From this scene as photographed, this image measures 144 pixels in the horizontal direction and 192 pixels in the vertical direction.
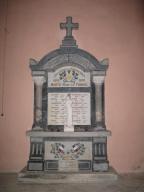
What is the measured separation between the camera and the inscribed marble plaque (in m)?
5.72

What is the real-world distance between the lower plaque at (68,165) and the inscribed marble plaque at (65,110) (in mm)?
813

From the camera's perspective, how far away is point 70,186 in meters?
4.68

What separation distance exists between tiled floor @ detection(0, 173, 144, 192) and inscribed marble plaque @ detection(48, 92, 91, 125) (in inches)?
54.6

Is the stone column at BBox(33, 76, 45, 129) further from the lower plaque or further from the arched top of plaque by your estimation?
the lower plaque

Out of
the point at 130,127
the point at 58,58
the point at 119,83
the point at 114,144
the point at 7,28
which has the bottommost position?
the point at 114,144

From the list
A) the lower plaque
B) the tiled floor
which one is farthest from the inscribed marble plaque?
the tiled floor

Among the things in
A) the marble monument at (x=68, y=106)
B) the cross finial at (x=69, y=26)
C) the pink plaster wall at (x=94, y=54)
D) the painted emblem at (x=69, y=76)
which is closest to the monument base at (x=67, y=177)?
the marble monument at (x=68, y=106)

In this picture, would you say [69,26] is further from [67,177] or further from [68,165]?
[67,177]

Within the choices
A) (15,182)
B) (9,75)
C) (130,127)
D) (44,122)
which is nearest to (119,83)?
(130,127)

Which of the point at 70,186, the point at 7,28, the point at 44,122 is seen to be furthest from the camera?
the point at 7,28

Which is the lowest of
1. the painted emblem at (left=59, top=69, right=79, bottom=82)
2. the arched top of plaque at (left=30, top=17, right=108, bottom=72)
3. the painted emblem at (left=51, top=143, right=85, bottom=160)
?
the painted emblem at (left=51, top=143, right=85, bottom=160)

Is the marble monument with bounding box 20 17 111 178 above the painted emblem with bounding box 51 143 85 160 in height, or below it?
above

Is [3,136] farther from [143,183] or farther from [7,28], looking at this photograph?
[143,183]

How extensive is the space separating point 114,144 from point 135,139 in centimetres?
48
